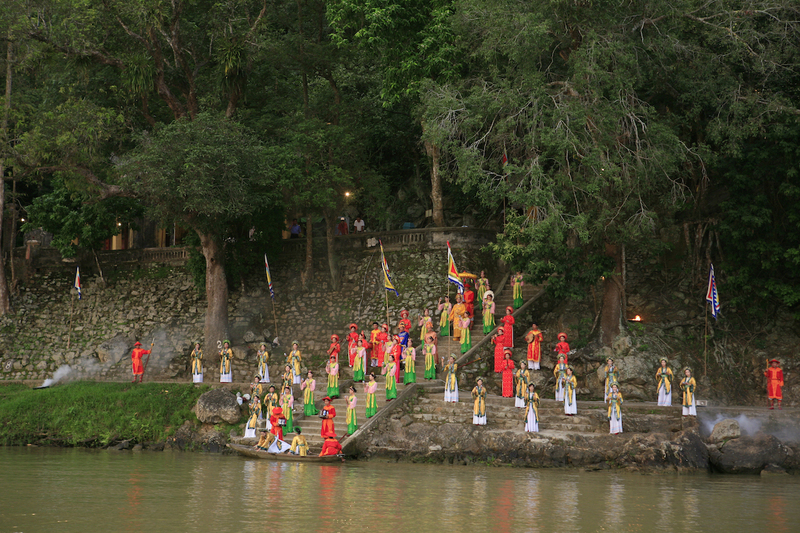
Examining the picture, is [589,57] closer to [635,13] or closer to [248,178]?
[635,13]

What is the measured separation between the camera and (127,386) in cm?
2314

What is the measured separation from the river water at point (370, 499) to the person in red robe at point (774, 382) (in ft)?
10.7

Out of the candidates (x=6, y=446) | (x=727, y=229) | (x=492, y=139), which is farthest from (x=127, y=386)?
(x=727, y=229)

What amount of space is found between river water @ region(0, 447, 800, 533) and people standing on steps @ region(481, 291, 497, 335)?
6.11 metres

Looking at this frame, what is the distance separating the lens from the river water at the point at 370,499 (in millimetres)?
10258

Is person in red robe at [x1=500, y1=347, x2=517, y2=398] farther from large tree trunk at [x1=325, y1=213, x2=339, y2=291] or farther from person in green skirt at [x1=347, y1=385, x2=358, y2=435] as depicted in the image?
large tree trunk at [x1=325, y1=213, x2=339, y2=291]

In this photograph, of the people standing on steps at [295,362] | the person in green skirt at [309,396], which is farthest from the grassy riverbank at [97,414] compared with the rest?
the person in green skirt at [309,396]

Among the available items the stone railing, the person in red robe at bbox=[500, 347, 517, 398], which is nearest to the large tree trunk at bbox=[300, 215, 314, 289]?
the stone railing

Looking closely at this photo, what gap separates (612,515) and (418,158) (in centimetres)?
2167

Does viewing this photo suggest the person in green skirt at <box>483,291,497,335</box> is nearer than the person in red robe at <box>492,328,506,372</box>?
No

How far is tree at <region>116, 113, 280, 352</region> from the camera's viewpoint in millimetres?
22047

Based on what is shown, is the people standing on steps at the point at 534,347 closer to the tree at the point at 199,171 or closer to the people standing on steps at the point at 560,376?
the people standing on steps at the point at 560,376

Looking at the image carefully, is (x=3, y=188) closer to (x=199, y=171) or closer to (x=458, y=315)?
(x=199, y=171)

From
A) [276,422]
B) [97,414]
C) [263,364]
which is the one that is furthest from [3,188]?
[276,422]
